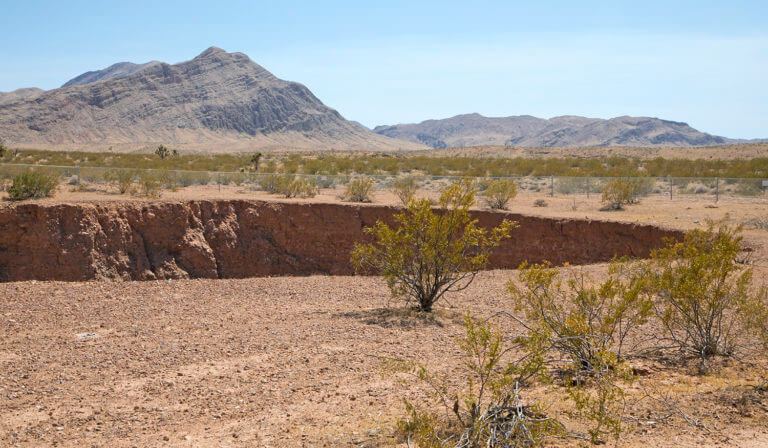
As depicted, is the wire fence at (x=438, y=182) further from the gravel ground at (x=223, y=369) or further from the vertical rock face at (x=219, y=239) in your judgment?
the gravel ground at (x=223, y=369)

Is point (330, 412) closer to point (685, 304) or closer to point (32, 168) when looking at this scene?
point (685, 304)

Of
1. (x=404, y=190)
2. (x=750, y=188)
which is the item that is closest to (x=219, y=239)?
(x=404, y=190)

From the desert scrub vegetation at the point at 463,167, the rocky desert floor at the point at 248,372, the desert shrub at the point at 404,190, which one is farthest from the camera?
the desert scrub vegetation at the point at 463,167

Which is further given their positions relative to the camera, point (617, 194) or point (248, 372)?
point (617, 194)

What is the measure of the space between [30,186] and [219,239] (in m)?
5.92

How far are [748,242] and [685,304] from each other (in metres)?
9.90

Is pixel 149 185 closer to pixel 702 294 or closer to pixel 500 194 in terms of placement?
pixel 500 194

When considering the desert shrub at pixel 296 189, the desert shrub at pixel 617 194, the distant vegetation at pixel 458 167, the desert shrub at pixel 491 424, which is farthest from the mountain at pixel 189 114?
the desert shrub at pixel 491 424

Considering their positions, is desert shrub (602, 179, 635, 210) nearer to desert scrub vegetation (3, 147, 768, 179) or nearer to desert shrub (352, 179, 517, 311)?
desert scrub vegetation (3, 147, 768, 179)

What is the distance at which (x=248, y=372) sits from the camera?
7.88m

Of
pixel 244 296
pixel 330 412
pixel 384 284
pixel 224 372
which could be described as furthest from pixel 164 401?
pixel 384 284

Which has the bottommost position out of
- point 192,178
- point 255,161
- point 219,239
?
point 219,239

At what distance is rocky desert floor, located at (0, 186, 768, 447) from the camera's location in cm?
596

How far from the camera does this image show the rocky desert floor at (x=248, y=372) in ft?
19.5
